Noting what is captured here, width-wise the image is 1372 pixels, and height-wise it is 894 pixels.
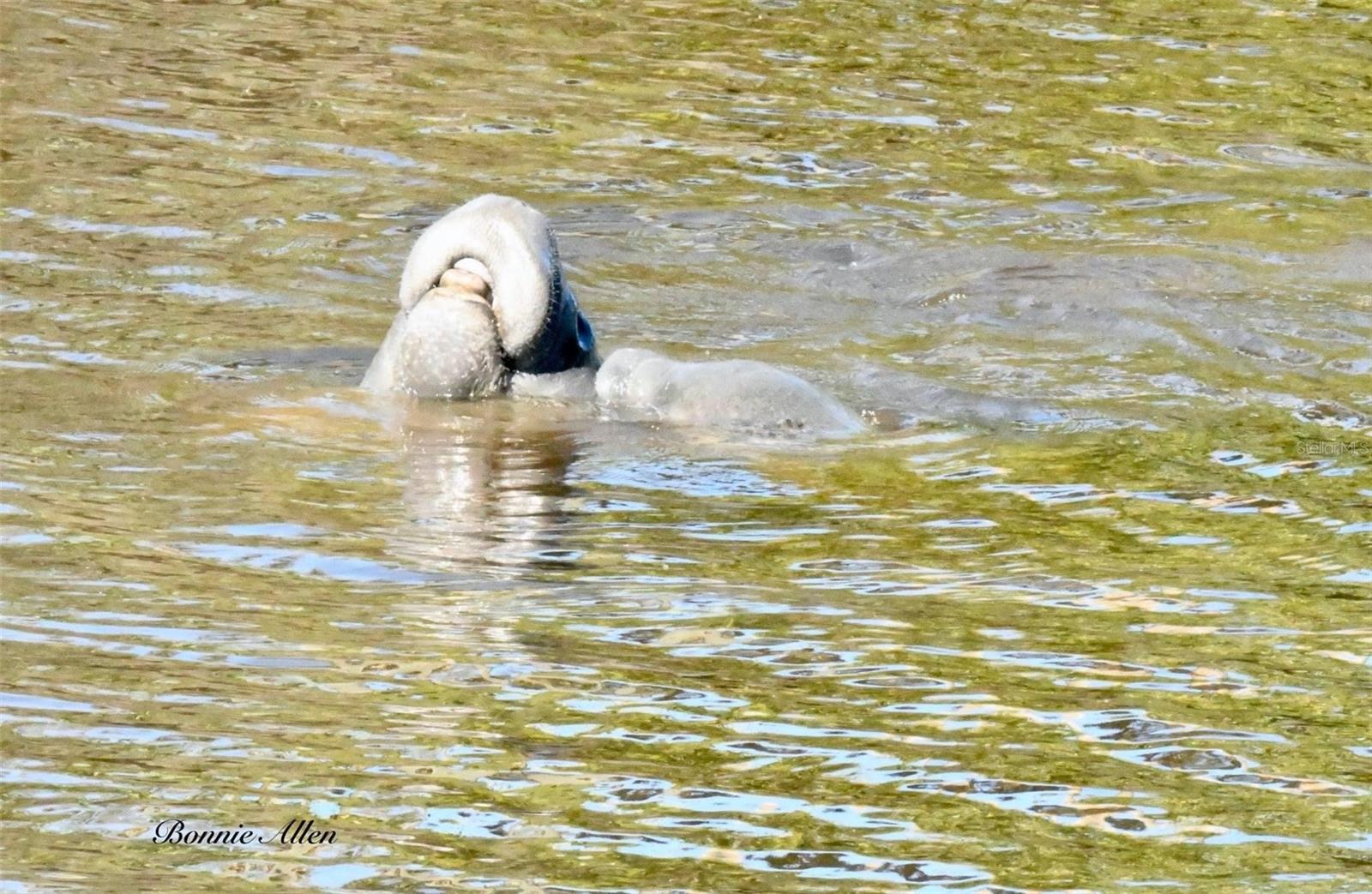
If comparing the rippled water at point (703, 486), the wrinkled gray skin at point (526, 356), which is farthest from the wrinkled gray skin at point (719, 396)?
the rippled water at point (703, 486)

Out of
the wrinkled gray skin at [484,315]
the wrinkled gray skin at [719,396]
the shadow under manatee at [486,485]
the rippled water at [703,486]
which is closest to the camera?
the rippled water at [703,486]

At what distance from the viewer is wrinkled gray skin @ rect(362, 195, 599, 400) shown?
712cm

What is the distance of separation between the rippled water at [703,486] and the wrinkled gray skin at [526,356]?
0.16m

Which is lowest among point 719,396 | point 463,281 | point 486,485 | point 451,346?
point 486,485

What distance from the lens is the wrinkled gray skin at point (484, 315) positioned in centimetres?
712

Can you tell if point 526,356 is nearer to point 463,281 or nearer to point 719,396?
point 463,281

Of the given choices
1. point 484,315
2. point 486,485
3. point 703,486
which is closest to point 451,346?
point 484,315

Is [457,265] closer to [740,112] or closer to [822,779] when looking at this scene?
[822,779]

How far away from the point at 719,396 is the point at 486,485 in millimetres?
876

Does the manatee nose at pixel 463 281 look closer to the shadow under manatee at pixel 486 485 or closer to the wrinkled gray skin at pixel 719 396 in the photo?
the shadow under manatee at pixel 486 485

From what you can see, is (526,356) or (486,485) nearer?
(486,485)

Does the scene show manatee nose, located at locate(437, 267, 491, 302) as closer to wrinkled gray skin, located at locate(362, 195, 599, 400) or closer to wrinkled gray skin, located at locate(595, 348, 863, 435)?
wrinkled gray skin, located at locate(362, 195, 599, 400)

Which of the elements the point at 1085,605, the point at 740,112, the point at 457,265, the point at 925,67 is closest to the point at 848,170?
the point at 740,112

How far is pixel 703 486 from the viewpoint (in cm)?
666
